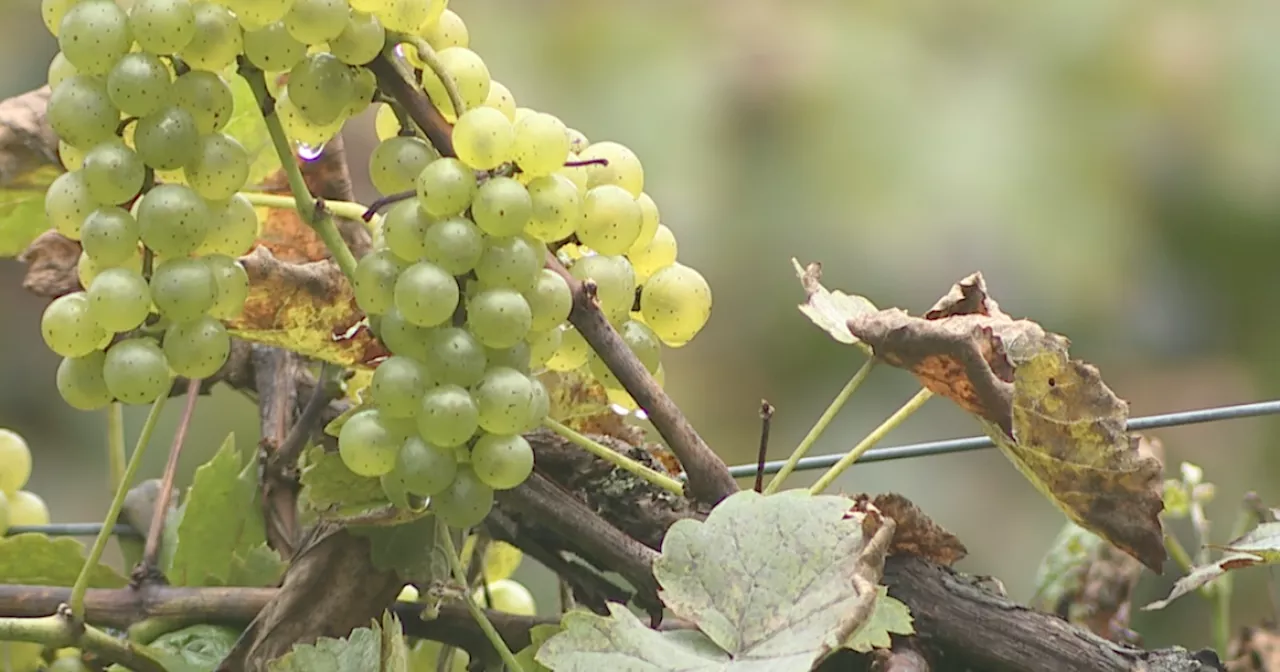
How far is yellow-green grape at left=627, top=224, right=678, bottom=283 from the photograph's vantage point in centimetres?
37

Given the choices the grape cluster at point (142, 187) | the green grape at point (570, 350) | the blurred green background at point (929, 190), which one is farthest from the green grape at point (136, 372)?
the blurred green background at point (929, 190)

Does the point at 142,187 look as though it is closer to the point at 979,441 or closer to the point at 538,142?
the point at 538,142

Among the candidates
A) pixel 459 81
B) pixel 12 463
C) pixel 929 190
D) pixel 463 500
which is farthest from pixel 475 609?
pixel 929 190

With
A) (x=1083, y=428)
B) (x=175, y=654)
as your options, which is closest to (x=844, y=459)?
(x=1083, y=428)

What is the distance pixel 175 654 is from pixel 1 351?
2162 mm

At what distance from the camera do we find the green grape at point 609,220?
0.34 meters

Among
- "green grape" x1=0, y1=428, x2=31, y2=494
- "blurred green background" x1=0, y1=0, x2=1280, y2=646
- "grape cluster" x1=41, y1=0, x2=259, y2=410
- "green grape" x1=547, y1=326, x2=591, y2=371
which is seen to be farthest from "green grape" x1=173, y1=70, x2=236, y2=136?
"blurred green background" x1=0, y1=0, x2=1280, y2=646

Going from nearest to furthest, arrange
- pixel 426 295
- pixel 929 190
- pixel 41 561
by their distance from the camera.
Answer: pixel 426 295, pixel 41 561, pixel 929 190

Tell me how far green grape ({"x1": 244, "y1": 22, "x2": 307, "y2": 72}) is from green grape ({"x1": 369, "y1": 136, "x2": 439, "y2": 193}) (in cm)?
3

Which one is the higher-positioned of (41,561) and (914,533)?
(914,533)

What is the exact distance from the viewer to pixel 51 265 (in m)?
0.47

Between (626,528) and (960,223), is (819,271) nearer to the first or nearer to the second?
(626,528)

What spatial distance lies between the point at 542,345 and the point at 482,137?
60 mm

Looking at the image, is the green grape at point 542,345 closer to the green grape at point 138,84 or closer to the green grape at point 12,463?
the green grape at point 138,84
